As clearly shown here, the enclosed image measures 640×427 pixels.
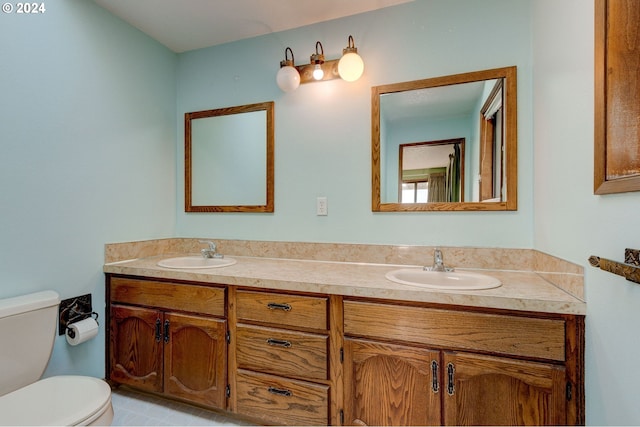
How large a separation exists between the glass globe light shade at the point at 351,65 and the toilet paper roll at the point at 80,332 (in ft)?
6.58

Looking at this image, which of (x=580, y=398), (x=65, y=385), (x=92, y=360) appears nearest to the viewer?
(x=580, y=398)

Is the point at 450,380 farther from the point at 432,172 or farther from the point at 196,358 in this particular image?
the point at 196,358

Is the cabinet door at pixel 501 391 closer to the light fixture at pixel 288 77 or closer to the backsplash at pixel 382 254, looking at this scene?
the backsplash at pixel 382 254

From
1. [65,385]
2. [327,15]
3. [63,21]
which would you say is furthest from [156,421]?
[327,15]

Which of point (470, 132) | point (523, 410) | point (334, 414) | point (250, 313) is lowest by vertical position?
point (334, 414)

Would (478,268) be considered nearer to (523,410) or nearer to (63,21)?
(523,410)

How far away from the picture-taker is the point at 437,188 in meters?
1.69

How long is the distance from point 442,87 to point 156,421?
92.8 inches

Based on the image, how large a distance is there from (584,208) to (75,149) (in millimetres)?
2375

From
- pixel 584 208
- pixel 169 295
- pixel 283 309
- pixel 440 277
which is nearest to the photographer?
pixel 584 208

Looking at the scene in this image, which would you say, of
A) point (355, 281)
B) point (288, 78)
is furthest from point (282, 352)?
point (288, 78)

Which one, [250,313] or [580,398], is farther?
[250,313]

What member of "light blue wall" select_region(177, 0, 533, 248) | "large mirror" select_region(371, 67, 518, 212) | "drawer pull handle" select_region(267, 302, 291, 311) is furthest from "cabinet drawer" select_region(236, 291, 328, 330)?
"large mirror" select_region(371, 67, 518, 212)

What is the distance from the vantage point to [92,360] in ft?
5.73
